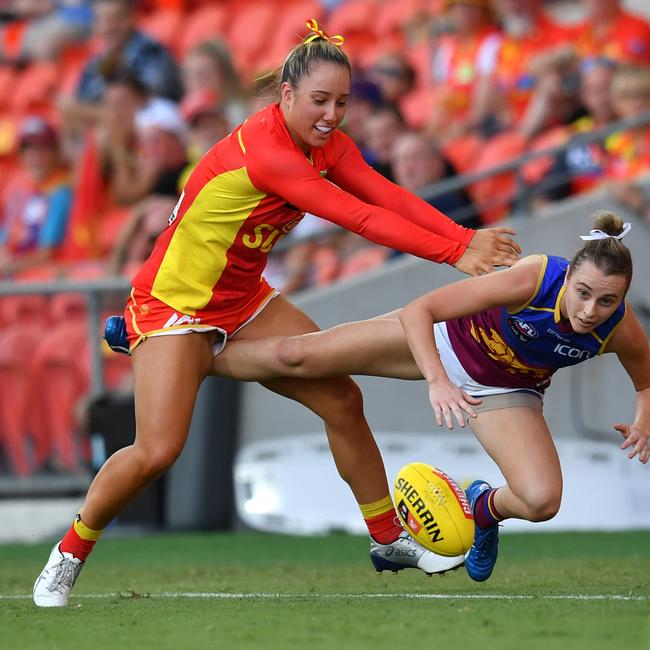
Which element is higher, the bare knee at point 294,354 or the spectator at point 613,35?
the spectator at point 613,35

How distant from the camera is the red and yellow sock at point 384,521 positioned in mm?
5996

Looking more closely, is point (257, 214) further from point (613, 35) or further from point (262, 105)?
point (613, 35)

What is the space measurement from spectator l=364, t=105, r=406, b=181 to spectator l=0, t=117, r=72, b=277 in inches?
118

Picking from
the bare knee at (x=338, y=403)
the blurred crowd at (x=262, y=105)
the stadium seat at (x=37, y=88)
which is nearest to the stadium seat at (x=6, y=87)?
the stadium seat at (x=37, y=88)

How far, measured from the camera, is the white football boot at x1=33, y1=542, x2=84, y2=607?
5547 millimetres

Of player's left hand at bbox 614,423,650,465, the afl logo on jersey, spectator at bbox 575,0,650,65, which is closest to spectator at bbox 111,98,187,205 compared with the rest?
spectator at bbox 575,0,650,65

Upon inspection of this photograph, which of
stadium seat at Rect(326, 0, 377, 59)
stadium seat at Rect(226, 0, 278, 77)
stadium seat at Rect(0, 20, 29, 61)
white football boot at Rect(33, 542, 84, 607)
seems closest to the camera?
white football boot at Rect(33, 542, 84, 607)

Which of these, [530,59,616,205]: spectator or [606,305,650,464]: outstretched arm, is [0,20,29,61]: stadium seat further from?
[606,305,650,464]: outstretched arm

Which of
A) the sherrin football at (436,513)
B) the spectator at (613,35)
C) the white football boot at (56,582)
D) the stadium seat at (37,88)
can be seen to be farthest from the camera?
the stadium seat at (37,88)

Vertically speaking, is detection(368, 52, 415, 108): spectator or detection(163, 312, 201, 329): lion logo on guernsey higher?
detection(368, 52, 415, 108): spectator

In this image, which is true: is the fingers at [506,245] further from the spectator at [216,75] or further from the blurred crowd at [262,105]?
the spectator at [216,75]

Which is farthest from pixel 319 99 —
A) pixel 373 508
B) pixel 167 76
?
pixel 167 76

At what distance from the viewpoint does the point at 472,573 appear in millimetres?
5875

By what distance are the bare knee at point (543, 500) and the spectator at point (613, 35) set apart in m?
4.96
